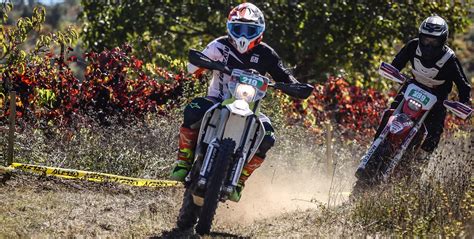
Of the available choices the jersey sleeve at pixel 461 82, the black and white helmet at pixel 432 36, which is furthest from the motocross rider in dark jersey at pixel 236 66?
the jersey sleeve at pixel 461 82

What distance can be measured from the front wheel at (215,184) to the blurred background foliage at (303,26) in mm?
10952

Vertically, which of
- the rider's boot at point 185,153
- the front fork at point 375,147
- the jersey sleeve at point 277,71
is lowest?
the front fork at point 375,147

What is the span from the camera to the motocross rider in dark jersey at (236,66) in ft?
26.7

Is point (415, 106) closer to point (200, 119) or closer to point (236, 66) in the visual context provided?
point (236, 66)

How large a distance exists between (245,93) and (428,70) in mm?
3220

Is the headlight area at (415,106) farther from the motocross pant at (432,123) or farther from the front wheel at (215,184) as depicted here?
the front wheel at (215,184)

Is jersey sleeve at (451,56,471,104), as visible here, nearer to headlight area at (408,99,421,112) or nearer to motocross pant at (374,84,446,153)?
motocross pant at (374,84,446,153)

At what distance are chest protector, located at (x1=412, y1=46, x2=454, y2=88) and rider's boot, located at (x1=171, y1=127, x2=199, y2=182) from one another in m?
3.41

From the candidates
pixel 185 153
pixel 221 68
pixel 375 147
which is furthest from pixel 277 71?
pixel 375 147

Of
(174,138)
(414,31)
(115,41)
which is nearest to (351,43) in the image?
(414,31)

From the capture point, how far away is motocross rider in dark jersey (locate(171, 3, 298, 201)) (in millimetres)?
8133

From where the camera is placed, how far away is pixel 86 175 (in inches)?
371

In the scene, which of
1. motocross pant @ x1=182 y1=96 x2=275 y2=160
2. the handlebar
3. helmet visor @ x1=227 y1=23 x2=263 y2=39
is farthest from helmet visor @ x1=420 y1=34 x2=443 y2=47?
motocross pant @ x1=182 y1=96 x2=275 y2=160

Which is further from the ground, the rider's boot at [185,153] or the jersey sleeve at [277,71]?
the jersey sleeve at [277,71]
